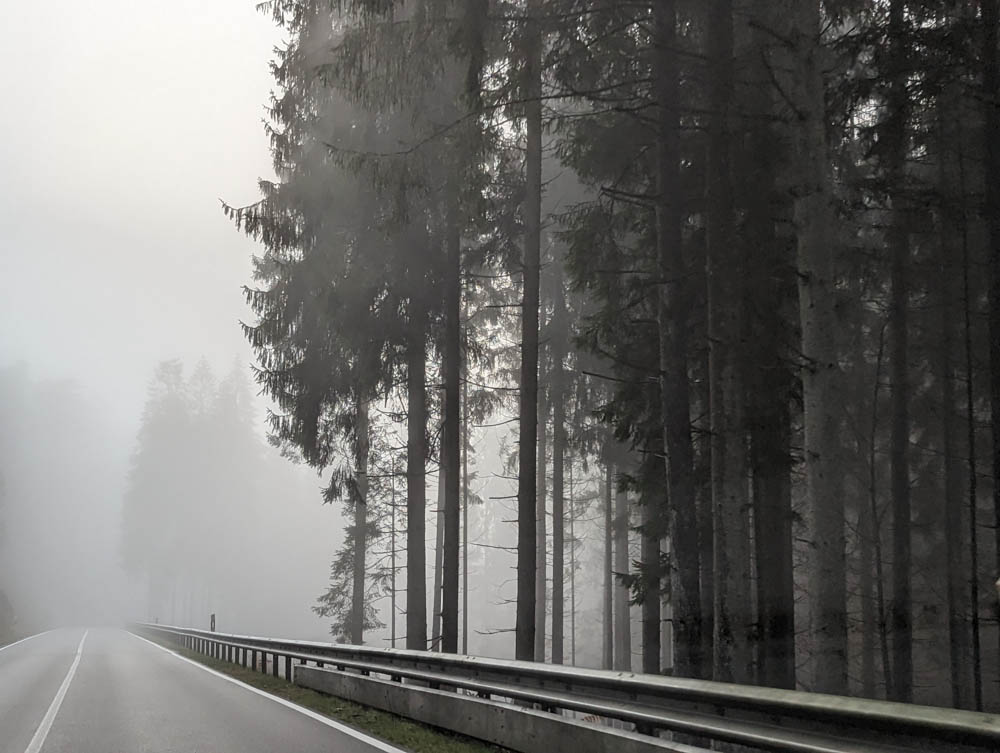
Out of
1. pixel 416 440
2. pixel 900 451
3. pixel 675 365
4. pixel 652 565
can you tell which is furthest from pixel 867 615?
pixel 675 365

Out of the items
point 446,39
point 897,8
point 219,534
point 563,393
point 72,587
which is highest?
point 897,8

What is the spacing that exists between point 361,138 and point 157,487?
57414 mm

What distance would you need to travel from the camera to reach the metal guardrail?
3826 millimetres

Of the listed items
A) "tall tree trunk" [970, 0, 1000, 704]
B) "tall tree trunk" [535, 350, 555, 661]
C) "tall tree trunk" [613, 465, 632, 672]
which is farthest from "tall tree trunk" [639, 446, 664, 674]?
"tall tree trunk" [535, 350, 555, 661]

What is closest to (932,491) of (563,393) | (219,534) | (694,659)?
(563,393)

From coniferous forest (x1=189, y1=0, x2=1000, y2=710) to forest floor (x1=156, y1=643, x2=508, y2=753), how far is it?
2.79 metres

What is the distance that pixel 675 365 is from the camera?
11031 millimetres

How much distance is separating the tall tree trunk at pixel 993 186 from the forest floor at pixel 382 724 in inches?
297

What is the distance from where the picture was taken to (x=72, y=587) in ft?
335

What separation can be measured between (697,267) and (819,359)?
377 cm

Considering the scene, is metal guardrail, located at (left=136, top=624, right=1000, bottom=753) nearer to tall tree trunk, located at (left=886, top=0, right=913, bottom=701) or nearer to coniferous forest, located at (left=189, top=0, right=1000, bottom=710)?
coniferous forest, located at (left=189, top=0, right=1000, bottom=710)

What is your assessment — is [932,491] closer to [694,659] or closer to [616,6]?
[694,659]

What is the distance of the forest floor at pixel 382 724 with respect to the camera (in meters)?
8.47

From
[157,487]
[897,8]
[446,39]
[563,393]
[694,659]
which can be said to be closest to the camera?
[694,659]
